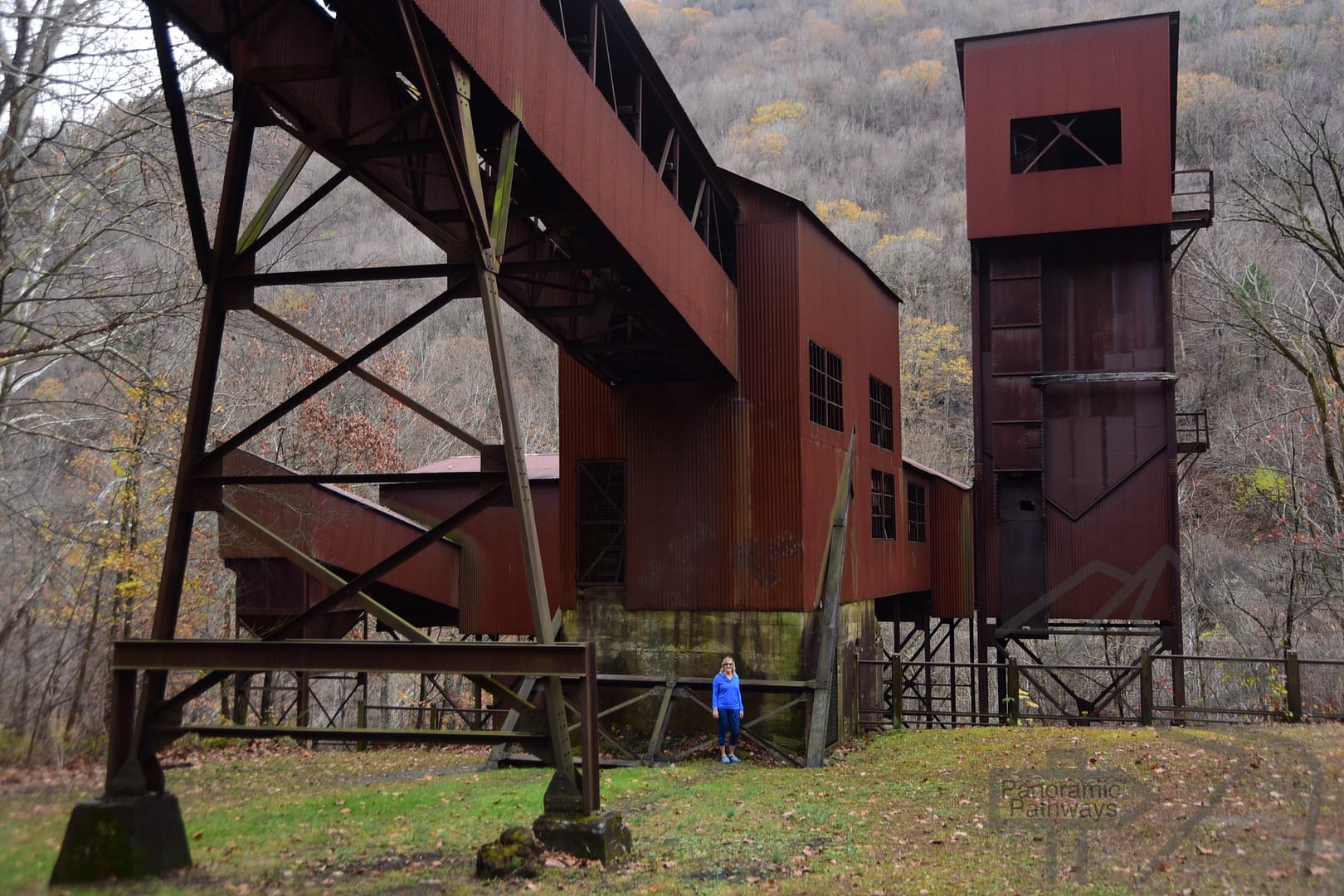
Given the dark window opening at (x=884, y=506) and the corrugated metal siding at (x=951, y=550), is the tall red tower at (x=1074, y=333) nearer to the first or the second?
the corrugated metal siding at (x=951, y=550)

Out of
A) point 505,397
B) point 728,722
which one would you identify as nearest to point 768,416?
point 728,722

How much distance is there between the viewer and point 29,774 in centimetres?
1142

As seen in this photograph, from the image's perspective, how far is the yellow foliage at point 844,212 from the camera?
7819 centimetres

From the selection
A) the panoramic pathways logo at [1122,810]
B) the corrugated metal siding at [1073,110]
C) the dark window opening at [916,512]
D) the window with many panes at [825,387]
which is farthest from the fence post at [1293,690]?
the corrugated metal siding at [1073,110]

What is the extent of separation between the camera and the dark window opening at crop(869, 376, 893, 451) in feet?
74.9

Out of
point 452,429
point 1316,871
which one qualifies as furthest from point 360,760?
point 1316,871

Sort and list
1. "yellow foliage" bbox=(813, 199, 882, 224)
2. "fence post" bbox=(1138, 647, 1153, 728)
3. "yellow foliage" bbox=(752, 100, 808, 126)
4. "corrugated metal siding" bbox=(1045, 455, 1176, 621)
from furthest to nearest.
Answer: "yellow foliage" bbox=(752, 100, 808, 126) < "yellow foliage" bbox=(813, 199, 882, 224) < "corrugated metal siding" bbox=(1045, 455, 1176, 621) < "fence post" bbox=(1138, 647, 1153, 728)

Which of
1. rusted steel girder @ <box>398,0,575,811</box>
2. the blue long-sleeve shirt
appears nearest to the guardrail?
rusted steel girder @ <box>398,0,575,811</box>

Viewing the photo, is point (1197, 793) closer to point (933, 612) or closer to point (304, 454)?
point (933, 612)

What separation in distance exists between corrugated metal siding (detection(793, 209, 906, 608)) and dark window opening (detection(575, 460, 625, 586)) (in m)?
3.09

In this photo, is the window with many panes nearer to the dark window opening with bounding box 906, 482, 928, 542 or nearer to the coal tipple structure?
the coal tipple structure

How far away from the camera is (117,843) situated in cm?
768

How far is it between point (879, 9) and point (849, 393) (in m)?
123

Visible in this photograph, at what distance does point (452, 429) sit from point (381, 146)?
8.36 ft
